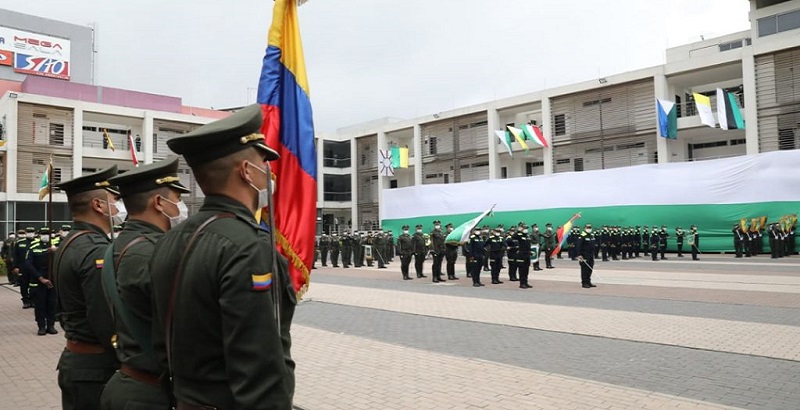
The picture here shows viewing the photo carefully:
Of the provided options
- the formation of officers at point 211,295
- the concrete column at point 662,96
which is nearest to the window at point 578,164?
the concrete column at point 662,96

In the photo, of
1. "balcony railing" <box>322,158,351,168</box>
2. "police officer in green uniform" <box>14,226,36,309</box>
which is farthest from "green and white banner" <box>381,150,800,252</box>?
"police officer in green uniform" <box>14,226,36,309</box>

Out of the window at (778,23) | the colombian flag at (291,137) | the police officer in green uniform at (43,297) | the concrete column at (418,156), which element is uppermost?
the window at (778,23)

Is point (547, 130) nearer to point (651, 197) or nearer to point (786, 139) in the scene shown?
point (651, 197)

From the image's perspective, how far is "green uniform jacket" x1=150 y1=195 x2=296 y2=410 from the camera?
1.77 m

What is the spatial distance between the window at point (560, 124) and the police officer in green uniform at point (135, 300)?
119 ft

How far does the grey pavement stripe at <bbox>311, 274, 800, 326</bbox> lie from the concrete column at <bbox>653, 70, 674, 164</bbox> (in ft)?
61.4

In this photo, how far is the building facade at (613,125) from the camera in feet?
92.8

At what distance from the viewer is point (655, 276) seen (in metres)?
17.5

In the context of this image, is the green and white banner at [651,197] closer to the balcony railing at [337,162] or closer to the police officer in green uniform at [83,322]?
the balcony railing at [337,162]

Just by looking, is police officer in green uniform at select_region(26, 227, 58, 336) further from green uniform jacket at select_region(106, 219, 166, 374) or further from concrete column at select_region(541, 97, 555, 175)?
concrete column at select_region(541, 97, 555, 175)

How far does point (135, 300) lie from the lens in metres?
2.47

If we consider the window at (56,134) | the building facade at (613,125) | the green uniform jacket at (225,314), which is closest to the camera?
the green uniform jacket at (225,314)

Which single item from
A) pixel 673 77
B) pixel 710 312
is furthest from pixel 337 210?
pixel 710 312

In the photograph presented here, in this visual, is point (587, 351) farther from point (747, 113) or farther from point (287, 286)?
point (747, 113)
